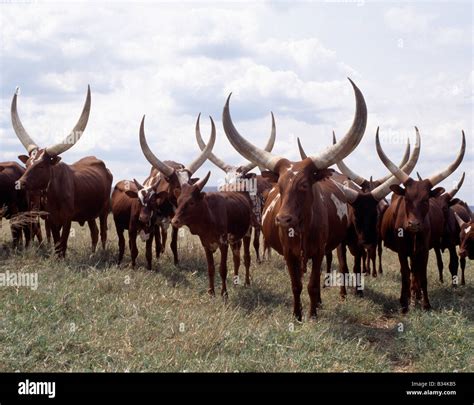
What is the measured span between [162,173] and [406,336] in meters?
5.05

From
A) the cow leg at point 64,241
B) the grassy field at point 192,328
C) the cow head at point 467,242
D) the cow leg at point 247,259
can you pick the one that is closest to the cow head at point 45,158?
the cow leg at point 64,241

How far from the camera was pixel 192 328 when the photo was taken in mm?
5770

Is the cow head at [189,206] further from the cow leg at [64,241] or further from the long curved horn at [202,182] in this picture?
the cow leg at [64,241]

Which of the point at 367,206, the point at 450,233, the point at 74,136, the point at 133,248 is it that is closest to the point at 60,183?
the point at 74,136

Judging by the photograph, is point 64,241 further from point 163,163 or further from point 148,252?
point 163,163

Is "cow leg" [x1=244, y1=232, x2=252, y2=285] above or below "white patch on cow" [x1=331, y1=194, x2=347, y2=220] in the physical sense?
below

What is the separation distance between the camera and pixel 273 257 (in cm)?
1209

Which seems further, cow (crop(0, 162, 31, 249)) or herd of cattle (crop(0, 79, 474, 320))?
cow (crop(0, 162, 31, 249))

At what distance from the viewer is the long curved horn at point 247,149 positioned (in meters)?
6.90

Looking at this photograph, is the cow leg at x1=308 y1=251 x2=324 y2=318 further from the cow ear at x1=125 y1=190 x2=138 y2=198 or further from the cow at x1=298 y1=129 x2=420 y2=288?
the cow ear at x1=125 y1=190 x2=138 y2=198

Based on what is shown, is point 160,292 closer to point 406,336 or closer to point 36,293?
point 36,293

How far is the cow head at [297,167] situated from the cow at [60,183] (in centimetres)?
305

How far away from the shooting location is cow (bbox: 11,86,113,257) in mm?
8578

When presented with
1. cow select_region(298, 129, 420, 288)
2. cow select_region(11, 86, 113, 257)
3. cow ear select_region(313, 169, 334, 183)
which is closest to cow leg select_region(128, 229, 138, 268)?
cow select_region(11, 86, 113, 257)
